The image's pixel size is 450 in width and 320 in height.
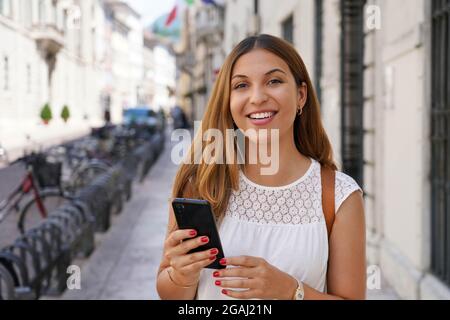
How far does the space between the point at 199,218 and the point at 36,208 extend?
20.7 ft

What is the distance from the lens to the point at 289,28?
12211 mm

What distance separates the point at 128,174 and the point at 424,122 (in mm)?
6762

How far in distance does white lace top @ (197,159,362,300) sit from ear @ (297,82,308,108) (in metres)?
0.21

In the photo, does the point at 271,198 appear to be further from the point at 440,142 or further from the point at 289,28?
the point at 289,28

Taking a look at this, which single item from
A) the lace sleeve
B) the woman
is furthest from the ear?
the lace sleeve

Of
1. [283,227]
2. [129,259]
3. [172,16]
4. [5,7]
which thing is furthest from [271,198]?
[172,16]

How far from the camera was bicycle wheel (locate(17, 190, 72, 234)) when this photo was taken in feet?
23.6

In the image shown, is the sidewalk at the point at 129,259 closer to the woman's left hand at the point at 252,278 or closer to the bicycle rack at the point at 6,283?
the bicycle rack at the point at 6,283

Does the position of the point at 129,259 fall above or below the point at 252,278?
below

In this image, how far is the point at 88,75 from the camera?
6.71 m

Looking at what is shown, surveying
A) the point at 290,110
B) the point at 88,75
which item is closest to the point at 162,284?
the point at 290,110

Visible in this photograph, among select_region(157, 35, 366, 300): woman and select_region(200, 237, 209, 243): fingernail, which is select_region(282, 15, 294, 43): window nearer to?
select_region(157, 35, 366, 300): woman

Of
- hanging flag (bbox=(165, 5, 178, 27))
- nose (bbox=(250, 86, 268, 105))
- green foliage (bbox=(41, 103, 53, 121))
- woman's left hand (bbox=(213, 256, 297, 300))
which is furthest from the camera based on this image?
hanging flag (bbox=(165, 5, 178, 27))

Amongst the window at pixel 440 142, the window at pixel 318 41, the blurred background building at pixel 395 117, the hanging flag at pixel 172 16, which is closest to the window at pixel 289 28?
the blurred background building at pixel 395 117
